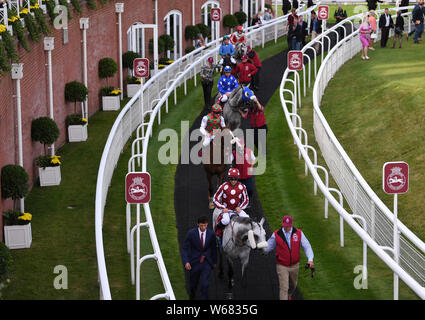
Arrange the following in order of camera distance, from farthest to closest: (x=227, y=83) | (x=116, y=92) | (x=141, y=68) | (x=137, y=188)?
(x=116, y=92) → (x=227, y=83) → (x=141, y=68) → (x=137, y=188)

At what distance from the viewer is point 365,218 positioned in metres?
15.6

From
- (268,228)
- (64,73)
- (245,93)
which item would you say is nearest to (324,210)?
(268,228)

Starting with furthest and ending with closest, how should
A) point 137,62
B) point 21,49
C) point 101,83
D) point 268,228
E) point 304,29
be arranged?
point 304,29, point 101,83, point 137,62, point 21,49, point 268,228

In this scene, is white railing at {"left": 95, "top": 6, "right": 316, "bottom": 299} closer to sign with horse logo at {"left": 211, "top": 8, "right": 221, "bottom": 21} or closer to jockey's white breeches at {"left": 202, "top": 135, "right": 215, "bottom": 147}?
sign with horse logo at {"left": 211, "top": 8, "right": 221, "bottom": 21}

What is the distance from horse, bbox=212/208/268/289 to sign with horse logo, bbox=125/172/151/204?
129 centimetres

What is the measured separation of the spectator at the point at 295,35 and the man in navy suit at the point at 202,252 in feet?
66.0

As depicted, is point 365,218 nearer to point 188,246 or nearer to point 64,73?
point 188,246

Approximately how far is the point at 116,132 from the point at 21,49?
2693 mm

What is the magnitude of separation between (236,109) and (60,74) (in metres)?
5.32

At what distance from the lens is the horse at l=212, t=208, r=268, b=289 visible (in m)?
12.9

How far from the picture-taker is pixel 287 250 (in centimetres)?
1273

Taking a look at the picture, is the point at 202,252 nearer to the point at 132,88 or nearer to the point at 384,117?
the point at 384,117

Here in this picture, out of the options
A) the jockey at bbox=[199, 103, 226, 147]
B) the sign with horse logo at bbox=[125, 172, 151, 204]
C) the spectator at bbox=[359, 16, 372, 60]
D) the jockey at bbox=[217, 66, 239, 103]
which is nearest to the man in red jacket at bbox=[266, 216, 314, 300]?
the sign with horse logo at bbox=[125, 172, 151, 204]

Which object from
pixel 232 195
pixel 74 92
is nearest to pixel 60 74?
pixel 74 92
